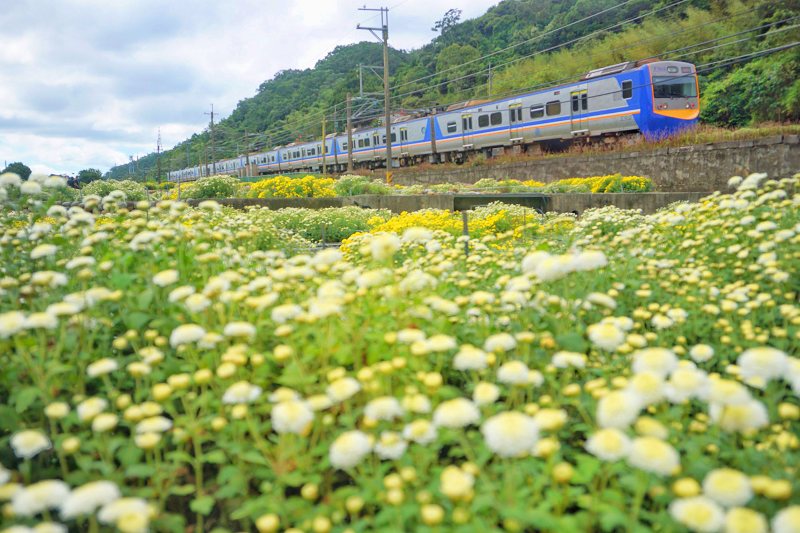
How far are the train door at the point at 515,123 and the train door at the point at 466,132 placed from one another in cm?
242

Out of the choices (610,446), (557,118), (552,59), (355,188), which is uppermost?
(552,59)

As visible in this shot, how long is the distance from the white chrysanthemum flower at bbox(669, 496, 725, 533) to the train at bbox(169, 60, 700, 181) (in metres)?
14.6

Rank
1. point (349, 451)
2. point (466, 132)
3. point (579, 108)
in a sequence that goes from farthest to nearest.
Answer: point (466, 132) → point (579, 108) → point (349, 451)

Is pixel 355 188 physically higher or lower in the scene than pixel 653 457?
higher

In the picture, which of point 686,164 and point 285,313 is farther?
point 686,164

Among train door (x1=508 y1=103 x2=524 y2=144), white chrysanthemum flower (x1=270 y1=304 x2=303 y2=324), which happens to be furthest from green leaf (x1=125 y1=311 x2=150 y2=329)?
train door (x1=508 y1=103 x2=524 y2=144)

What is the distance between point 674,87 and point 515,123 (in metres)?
5.51

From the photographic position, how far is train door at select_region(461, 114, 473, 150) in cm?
2172

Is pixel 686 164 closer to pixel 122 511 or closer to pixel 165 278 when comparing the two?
pixel 165 278

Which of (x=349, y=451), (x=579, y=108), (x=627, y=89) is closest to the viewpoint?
(x=349, y=451)

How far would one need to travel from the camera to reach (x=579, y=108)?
16688mm

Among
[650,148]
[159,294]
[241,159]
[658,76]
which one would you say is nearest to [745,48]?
[658,76]

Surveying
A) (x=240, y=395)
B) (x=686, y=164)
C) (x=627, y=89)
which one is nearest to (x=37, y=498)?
(x=240, y=395)

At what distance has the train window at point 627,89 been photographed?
589 inches
